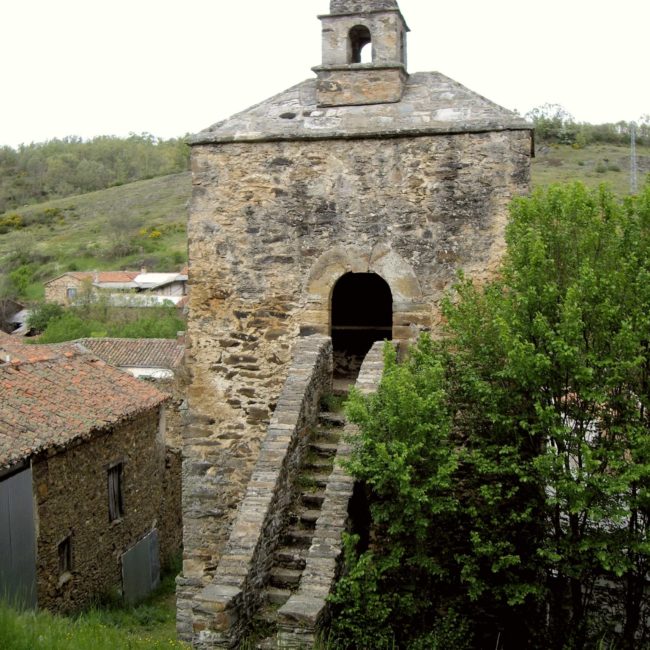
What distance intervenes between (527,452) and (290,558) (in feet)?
7.39

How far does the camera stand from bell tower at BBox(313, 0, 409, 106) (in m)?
8.94

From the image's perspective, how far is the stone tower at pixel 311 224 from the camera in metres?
8.52

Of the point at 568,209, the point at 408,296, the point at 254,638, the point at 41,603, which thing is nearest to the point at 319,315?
the point at 408,296

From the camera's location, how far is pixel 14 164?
87.9m

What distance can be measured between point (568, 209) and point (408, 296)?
2070 millimetres

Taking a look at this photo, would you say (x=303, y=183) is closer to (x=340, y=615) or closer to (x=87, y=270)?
(x=340, y=615)

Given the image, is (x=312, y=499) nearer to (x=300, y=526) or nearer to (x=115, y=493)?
(x=300, y=526)

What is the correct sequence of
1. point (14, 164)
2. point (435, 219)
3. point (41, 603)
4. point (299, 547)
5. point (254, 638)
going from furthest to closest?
point (14, 164) → point (41, 603) → point (435, 219) → point (299, 547) → point (254, 638)

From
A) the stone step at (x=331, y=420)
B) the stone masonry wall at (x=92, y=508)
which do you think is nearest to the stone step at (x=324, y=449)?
the stone step at (x=331, y=420)

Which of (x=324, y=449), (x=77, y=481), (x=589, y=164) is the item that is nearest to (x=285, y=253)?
(x=324, y=449)

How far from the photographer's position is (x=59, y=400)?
1346 centimetres

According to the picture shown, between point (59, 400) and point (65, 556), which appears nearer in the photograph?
point (65, 556)

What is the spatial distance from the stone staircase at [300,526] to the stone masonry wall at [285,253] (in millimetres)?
1043

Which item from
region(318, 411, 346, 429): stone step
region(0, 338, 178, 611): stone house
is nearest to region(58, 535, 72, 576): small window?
region(0, 338, 178, 611): stone house
